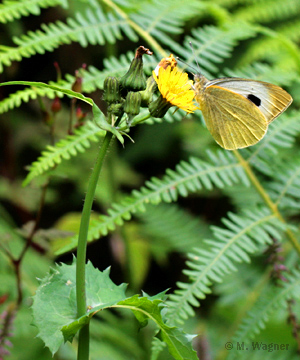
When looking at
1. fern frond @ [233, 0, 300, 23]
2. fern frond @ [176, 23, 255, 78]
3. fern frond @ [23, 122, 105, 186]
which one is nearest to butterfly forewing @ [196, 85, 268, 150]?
fern frond @ [176, 23, 255, 78]

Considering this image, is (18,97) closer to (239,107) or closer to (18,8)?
(18,8)

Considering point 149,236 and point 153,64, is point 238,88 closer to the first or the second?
point 153,64

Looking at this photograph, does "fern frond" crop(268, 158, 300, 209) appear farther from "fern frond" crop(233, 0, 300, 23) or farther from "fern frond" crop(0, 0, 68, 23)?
"fern frond" crop(233, 0, 300, 23)

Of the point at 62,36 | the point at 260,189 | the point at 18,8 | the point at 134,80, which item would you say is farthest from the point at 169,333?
the point at 18,8

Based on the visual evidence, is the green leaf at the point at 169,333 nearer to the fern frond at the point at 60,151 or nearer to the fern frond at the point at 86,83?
Result: the fern frond at the point at 60,151

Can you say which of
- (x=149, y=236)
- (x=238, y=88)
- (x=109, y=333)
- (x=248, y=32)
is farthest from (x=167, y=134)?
(x=109, y=333)

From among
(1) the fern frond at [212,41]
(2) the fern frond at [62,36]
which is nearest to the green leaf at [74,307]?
(2) the fern frond at [62,36]
